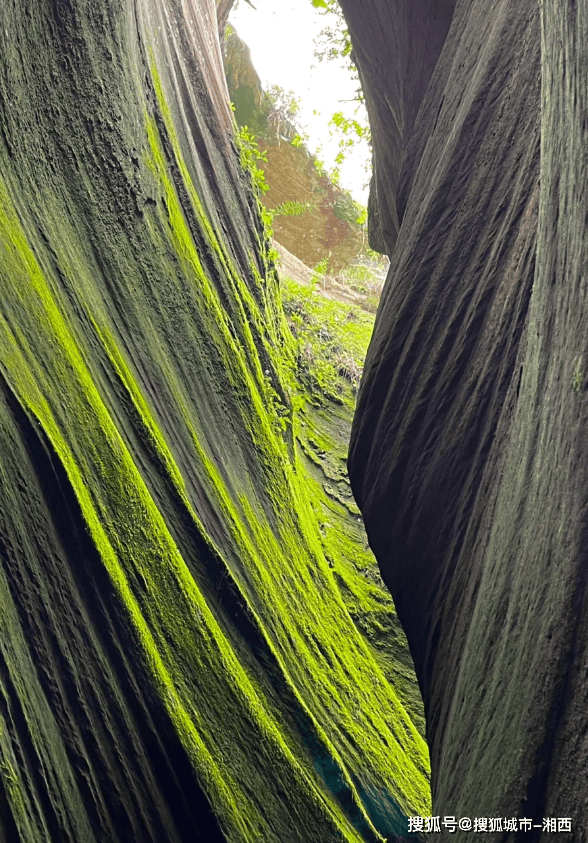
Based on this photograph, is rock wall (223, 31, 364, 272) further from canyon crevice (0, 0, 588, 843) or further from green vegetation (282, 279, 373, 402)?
canyon crevice (0, 0, 588, 843)

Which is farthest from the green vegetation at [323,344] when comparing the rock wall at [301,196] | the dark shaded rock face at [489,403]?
the rock wall at [301,196]

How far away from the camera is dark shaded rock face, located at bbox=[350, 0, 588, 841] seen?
1.41 m

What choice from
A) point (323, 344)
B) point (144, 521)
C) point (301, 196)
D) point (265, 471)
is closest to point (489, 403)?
point (144, 521)

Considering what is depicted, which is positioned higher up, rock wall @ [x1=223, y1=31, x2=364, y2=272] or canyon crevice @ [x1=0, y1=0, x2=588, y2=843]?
rock wall @ [x1=223, y1=31, x2=364, y2=272]

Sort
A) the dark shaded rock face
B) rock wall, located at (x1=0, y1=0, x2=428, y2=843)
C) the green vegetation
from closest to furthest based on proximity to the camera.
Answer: the dark shaded rock face, rock wall, located at (x1=0, y1=0, x2=428, y2=843), the green vegetation

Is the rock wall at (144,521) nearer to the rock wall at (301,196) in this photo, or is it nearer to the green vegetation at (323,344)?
the green vegetation at (323,344)

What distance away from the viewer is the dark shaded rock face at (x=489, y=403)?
1414 millimetres

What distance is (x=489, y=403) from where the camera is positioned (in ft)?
7.95

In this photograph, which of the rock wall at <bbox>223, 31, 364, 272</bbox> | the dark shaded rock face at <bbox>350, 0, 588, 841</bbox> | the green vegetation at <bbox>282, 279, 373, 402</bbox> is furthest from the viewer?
the rock wall at <bbox>223, 31, 364, 272</bbox>

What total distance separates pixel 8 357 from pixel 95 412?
42cm

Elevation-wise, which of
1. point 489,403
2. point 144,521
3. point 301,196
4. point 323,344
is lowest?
point 144,521

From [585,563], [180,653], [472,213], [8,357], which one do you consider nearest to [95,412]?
[8,357]

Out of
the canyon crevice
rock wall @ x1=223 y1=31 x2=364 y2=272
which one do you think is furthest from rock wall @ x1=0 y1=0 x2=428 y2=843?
rock wall @ x1=223 y1=31 x2=364 y2=272

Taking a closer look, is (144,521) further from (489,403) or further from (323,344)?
(323,344)
